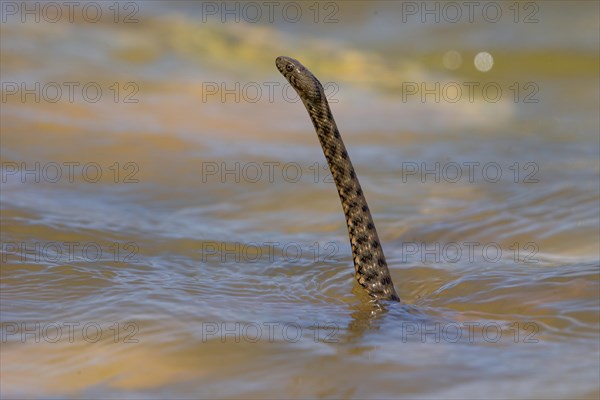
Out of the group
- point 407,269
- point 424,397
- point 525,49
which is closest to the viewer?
point 424,397

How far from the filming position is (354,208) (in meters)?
4.07

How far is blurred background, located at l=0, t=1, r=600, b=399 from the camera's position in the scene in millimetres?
3574

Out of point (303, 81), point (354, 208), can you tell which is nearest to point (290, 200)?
point (354, 208)

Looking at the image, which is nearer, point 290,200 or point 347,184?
point 347,184

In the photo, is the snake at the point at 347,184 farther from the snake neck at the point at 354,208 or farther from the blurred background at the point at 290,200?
Answer: the blurred background at the point at 290,200

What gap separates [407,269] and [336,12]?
8195mm

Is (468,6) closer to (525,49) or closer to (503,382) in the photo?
(525,49)

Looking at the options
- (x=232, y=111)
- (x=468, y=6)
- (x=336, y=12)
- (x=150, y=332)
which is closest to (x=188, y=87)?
(x=232, y=111)

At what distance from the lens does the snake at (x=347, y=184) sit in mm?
3932

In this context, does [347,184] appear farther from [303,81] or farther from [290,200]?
[290,200]

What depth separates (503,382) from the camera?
131 inches

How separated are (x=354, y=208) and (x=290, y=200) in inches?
97.4

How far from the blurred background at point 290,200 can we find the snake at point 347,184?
0.12 metres

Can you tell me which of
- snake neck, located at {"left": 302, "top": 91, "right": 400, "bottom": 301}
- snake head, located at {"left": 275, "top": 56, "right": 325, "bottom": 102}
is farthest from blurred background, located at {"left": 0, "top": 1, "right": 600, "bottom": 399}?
snake head, located at {"left": 275, "top": 56, "right": 325, "bottom": 102}
